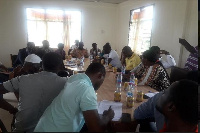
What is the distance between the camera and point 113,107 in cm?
171

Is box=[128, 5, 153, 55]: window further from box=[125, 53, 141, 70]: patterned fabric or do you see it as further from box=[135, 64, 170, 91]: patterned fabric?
box=[135, 64, 170, 91]: patterned fabric

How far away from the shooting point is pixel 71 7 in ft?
22.2

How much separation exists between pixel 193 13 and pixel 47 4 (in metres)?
4.94

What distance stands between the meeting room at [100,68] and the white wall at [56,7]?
0.11 ft

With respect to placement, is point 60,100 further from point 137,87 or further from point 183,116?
point 137,87

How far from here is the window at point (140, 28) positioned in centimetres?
529

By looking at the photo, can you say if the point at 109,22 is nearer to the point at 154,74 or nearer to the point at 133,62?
the point at 133,62

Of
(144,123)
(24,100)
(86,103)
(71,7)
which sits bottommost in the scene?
(144,123)

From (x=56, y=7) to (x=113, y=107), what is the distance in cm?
584

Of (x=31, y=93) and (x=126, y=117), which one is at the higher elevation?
(x=31, y=93)

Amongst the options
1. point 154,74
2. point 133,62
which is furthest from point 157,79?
point 133,62

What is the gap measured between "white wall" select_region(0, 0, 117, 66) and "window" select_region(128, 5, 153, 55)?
1.29 metres

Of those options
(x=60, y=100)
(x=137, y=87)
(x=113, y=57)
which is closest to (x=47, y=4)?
(x=113, y=57)

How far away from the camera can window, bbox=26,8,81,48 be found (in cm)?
656
